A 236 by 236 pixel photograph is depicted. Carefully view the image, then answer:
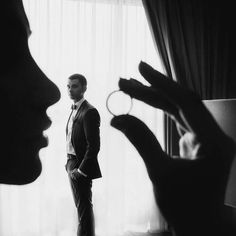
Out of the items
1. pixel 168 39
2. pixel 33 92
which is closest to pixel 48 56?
pixel 168 39

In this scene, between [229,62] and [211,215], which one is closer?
[211,215]

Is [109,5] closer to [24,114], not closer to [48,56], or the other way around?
[48,56]

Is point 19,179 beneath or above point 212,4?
beneath

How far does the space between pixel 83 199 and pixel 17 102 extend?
2.20m

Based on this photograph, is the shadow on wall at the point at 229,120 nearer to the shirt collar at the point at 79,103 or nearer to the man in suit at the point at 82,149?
the man in suit at the point at 82,149

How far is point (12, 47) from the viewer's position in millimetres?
770

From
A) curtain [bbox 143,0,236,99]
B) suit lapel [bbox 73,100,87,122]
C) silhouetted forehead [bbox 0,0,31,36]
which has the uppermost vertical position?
curtain [bbox 143,0,236,99]

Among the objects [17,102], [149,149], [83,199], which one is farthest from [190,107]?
[83,199]

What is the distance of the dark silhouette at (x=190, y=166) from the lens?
0.52 meters

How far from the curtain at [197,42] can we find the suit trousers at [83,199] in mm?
1535

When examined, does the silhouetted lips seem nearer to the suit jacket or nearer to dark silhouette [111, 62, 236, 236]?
dark silhouette [111, 62, 236, 236]

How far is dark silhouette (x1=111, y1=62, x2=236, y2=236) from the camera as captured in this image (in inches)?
20.6

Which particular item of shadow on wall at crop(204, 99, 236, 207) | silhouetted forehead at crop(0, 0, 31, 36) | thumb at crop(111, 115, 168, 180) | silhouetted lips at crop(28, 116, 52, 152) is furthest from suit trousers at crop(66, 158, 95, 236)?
thumb at crop(111, 115, 168, 180)

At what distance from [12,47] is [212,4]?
3.70 m
